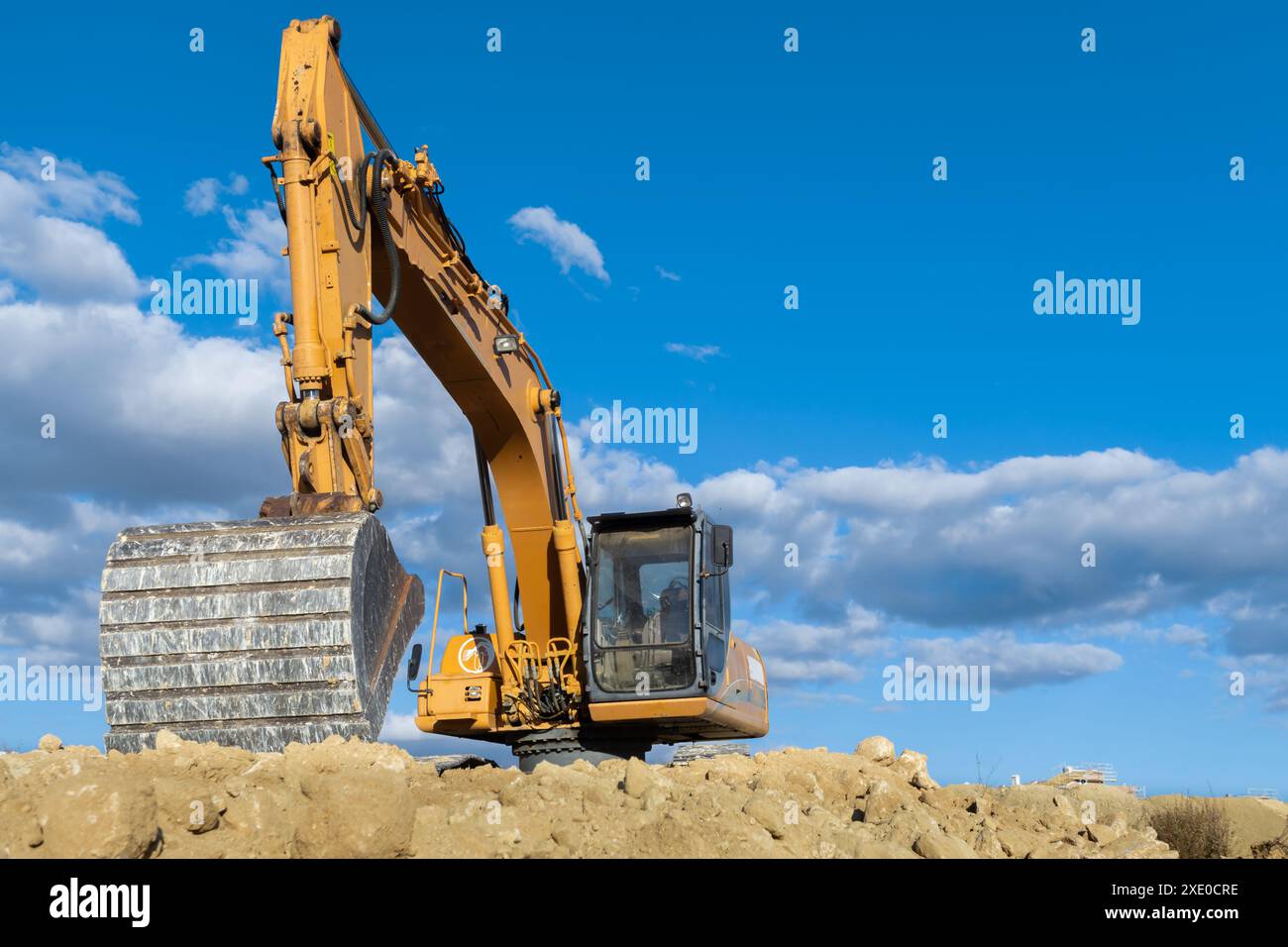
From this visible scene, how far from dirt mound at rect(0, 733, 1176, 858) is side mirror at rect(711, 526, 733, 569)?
10.2 ft

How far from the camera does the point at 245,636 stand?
21.0ft

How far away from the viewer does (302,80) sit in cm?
851

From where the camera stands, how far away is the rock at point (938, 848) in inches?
285

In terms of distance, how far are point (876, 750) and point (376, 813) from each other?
882cm

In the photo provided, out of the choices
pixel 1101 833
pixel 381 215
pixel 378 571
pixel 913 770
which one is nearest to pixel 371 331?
pixel 381 215

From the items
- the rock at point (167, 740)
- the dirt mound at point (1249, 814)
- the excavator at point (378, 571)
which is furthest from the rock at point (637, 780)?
the dirt mound at point (1249, 814)

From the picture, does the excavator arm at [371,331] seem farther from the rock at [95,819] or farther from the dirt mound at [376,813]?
the rock at [95,819]

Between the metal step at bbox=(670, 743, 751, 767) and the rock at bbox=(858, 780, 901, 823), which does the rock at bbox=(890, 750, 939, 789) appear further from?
the metal step at bbox=(670, 743, 751, 767)

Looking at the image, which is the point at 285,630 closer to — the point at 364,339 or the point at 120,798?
the point at 120,798

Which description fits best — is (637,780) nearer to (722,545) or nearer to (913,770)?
(722,545)

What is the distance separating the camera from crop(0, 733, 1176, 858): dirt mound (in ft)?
17.7

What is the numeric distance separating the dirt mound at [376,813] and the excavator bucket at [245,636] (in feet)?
0.59
